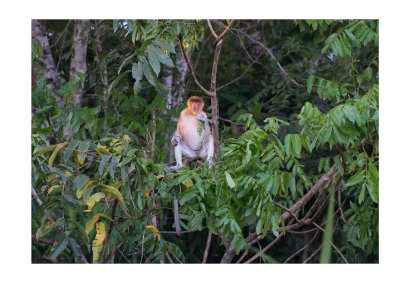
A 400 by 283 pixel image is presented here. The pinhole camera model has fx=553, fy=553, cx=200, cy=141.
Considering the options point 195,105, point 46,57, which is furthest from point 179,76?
point 46,57

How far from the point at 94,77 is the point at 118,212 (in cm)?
154

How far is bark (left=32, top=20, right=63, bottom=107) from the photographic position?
15.8ft

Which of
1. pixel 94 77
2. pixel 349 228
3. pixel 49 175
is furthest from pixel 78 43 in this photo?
pixel 349 228

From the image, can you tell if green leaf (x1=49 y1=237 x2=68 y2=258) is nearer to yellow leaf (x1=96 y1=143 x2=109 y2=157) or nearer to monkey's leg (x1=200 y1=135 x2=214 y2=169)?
yellow leaf (x1=96 y1=143 x2=109 y2=157)

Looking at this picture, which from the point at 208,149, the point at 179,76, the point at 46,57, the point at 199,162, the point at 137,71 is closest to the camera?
the point at 137,71

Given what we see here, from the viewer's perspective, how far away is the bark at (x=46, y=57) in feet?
15.8

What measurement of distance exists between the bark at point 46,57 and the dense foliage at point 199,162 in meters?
0.07

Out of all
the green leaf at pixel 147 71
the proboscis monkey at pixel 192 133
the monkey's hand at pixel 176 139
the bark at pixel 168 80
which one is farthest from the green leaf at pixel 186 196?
the bark at pixel 168 80

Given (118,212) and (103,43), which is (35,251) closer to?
(118,212)

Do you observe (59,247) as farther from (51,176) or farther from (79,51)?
(79,51)

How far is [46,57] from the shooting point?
4879mm

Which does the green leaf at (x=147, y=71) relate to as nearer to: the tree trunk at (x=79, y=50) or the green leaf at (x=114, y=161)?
the green leaf at (x=114, y=161)

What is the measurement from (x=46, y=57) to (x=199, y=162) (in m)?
1.83

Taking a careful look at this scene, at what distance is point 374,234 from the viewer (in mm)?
3318
